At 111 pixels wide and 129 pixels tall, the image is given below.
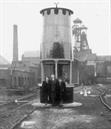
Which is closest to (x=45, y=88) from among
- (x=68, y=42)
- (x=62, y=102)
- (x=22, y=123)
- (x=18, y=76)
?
(x=62, y=102)

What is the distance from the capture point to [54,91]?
12.8m

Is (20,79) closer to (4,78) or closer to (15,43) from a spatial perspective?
(4,78)

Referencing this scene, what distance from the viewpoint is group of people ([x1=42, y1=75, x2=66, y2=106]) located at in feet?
42.1

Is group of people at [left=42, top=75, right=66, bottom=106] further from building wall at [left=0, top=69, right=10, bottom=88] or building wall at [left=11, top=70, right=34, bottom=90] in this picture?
building wall at [left=0, top=69, right=10, bottom=88]

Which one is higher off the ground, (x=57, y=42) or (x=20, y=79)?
(x=57, y=42)

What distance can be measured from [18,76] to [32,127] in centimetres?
3431

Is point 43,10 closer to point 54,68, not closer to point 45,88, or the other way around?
point 54,68

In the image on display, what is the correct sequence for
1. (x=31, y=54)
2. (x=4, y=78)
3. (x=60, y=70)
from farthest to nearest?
1. (x=31, y=54)
2. (x=4, y=78)
3. (x=60, y=70)

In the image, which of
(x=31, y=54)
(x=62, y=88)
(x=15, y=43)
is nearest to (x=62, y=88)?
(x=62, y=88)

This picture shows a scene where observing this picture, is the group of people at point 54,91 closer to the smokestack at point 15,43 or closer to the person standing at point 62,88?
the person standing at point 62,88

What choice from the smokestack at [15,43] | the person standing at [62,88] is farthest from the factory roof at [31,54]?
the person standing at [62,88]

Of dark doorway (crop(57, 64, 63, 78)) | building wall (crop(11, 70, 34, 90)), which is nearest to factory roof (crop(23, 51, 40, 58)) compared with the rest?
building wall (crop(11, 70, 34, 90))

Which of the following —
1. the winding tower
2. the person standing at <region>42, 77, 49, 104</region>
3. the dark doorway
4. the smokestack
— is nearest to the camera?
the person standing at <region>42, 77, 49, 104</region>

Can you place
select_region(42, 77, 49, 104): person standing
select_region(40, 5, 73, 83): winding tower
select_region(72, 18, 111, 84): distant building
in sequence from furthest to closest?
select_region(72, 18, 111, 84): distant building → select_region(40, 5, 73, 83): winding tower → select_region(42, 77, 49, 104): person standing
